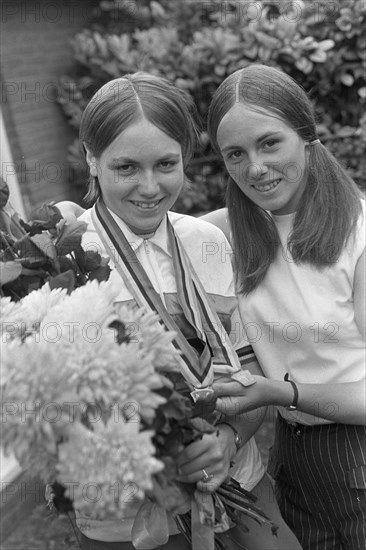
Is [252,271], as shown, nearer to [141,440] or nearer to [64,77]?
[141,440]

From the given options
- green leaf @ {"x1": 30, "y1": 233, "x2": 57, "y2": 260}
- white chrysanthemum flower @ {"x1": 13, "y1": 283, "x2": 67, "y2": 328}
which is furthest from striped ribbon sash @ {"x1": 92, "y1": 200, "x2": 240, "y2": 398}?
white chrysanthemum flower @ {"x1": 13, "y1": 283, "x2": 67, "y2": 328}

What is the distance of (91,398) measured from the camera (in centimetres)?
128

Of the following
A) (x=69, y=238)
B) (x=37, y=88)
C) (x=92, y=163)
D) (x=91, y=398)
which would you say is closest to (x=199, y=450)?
(x=91, y=398)

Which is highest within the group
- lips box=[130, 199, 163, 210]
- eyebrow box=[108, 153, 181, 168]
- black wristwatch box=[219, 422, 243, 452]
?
eyebrow box=[108, 153, 181, 168]

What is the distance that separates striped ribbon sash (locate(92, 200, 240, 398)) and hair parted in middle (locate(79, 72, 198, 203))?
205 millimetres

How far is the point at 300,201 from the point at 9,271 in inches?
40.1

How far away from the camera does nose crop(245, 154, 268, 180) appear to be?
6.93ft

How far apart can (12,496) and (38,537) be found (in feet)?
1.14

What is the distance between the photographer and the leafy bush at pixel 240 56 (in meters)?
4.76

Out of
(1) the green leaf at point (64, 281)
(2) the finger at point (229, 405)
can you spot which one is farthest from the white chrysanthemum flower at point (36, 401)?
(2) the finger at point (229, 405)

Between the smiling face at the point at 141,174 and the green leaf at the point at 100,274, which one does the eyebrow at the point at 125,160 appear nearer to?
the smiling face at the point at 141,174

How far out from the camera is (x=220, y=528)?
1703 millimetres

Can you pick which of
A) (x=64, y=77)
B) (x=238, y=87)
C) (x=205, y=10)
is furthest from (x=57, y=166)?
(x=238, y=87)

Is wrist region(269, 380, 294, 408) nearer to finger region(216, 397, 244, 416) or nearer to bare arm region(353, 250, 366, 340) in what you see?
finger region(216, 397, 244, 416)
